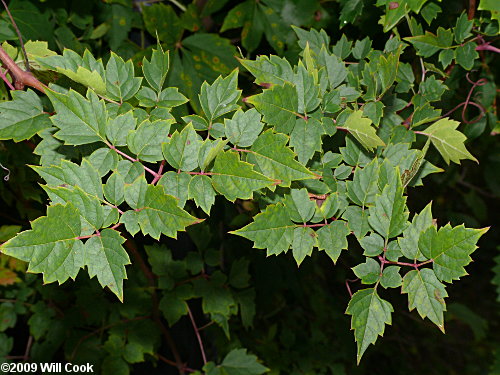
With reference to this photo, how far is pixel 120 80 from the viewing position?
32.2 inches

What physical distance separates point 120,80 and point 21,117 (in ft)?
0.52

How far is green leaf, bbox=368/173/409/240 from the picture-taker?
0.78m

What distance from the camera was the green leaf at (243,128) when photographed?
78 centimetres

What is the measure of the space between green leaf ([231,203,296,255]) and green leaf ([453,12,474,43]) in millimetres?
532

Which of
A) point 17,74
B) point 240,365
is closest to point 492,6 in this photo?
point 17,74

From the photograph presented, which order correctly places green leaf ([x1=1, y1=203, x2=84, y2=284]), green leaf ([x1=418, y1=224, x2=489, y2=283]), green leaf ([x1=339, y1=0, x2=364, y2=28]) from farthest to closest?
1. green leaf ([x1=339, y1=0, x2=364, y2=28])
2. green leaf ([x1=418, y1=224, x2=489, y2=283])
3. green leaf ([x1=1, y1=203, x2=84, y2=284])

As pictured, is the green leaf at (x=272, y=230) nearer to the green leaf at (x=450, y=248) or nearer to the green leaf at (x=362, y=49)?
the green leaf at (x=450, y=248)

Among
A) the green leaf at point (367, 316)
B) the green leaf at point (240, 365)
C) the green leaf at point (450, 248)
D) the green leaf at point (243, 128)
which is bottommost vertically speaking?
the green leaf at point (240, 365)

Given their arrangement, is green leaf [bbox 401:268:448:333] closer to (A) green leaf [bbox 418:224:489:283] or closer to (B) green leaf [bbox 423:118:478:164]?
(A) green leaf [bbox 418:224:489:283]

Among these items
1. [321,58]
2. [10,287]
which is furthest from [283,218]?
[10,287]

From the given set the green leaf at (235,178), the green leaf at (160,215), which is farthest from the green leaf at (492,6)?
the green leaf at (160,215)

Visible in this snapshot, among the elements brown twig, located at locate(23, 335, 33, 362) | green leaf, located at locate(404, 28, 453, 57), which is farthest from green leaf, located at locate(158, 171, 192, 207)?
brown twig, located at locate(23, 335, 33, 362)

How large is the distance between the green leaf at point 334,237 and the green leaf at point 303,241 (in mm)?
12

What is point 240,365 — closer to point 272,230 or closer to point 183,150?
point 272,230
